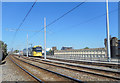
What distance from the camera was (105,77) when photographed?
763cm

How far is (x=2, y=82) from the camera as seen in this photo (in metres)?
7.50

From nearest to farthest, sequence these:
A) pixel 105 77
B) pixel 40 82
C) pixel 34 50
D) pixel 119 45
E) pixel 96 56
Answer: pixel 40 82, pixel 105 77, pixel 96 56, pixel 34 50, pixel 119 45

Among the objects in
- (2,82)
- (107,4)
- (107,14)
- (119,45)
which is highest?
(107,4)

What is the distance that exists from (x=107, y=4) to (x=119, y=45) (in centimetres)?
2224

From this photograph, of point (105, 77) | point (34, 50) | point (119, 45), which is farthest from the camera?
point (119, 45)

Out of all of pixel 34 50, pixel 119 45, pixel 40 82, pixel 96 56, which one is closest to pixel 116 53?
pixel 119 45

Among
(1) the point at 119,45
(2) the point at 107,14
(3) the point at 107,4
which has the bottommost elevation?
(1) the point at 119,45

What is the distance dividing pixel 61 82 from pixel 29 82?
1844mm

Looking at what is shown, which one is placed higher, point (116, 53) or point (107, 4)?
point (107, 4)

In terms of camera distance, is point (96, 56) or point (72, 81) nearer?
point (72, 81)

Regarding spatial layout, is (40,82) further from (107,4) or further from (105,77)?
(107,4)

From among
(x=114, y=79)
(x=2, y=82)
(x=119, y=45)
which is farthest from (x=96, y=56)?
(x=2, y=82)

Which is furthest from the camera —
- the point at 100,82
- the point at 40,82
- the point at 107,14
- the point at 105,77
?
the point at 107,14

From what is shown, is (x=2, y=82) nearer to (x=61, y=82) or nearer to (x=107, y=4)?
(x=61, y=82)
